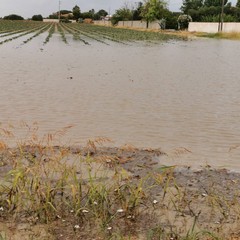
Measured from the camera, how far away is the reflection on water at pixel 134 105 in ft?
21.1

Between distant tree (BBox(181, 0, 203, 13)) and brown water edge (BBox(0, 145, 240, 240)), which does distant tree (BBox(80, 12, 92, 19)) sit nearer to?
distant tree (BBox(181, 0, 203, 13))

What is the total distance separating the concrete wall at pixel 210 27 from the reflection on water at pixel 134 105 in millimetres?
41254

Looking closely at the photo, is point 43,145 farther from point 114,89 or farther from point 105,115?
point 114,89

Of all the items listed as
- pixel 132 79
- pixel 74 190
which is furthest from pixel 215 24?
pixel 74 190

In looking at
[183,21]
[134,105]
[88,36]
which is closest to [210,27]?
[183,21]

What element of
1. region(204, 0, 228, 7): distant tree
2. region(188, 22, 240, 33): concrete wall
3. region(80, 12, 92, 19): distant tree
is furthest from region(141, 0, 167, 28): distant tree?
region(80, 12, 92, 19): distant tree

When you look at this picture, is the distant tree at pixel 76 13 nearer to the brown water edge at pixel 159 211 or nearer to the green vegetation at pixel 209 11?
the green vegetation at pixel 209 11

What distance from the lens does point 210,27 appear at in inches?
2338

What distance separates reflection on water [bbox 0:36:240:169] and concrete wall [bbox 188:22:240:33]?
41254 millimetres

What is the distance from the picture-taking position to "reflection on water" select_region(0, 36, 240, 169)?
6.43 meters

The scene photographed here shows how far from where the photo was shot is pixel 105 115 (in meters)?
7.80

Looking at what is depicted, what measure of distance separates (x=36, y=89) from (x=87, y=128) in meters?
3.62

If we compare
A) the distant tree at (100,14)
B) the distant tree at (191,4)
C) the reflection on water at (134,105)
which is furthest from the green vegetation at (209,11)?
the reflection on water at (134,105)

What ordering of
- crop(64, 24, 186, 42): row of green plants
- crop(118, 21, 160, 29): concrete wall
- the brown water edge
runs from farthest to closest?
crop(118, 21, 160, 29): concrete wall
crop(64, 24, 186, 42): row of green plants
the brown water edge
